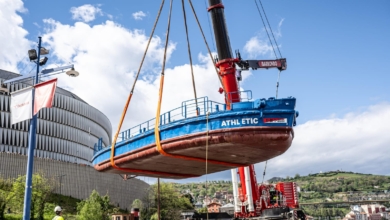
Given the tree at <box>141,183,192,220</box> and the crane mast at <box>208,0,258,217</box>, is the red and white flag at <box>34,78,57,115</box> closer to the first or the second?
the crane mast at <box>208,0,258,217</box>

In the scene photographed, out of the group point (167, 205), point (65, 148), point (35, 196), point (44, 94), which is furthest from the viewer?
point (65, 148)

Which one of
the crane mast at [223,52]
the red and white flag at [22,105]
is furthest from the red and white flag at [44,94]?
the crane mast at [223,52]

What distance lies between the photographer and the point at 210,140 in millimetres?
16844

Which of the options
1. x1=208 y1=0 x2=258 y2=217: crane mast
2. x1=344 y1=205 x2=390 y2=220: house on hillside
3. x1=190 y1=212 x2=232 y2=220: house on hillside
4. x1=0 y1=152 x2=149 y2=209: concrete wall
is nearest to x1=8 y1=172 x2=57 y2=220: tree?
x1=0 y1=152 x2=149 y2=209: concrete wall

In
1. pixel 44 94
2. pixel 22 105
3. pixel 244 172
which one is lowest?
pixel 244 172

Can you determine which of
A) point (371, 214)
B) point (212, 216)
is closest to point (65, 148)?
point (212, 216)

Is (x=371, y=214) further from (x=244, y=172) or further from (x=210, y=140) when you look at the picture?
(x=210, y=140)

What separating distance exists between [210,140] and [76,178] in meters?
51.7

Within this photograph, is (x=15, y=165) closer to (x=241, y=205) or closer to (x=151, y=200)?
(x=151, y=200)

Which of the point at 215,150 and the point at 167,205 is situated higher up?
the point at 215,150

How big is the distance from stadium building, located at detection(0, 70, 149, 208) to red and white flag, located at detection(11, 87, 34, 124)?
3900 centimetres

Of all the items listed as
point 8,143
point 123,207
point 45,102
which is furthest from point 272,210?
point 8,143

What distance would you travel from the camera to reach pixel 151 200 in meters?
72.9

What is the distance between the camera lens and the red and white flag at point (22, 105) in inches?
615
